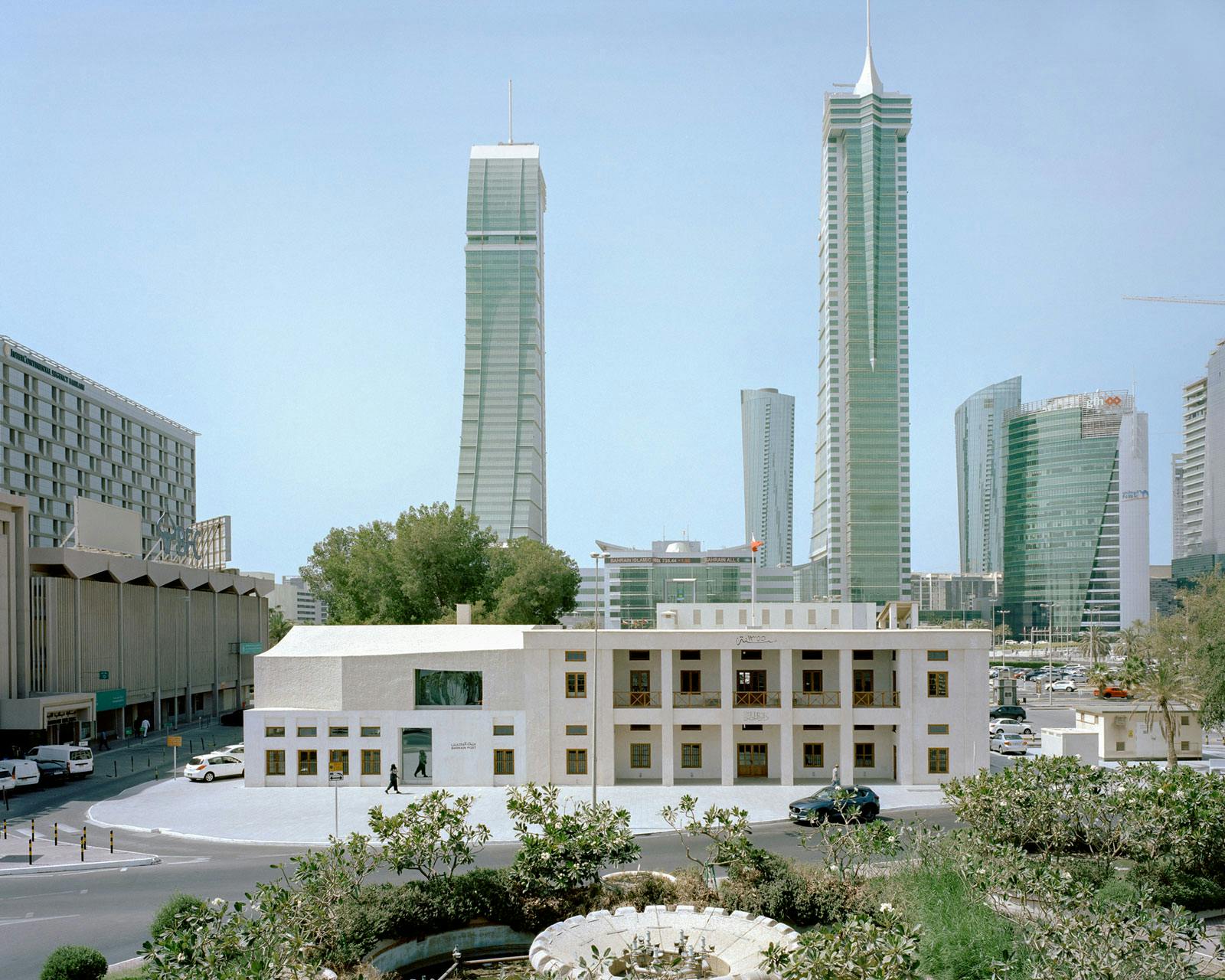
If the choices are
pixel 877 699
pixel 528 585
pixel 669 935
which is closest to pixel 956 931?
pixel 669 935

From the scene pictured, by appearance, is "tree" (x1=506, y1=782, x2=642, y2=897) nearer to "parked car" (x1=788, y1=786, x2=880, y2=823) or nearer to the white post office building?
"parked car" (x1=788, y1=786, x2=880, y2=823)

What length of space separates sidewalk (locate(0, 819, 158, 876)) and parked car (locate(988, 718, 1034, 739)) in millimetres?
43836

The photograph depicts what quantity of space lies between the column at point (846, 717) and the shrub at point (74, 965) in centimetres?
3041

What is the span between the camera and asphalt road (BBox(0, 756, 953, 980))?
864 inches

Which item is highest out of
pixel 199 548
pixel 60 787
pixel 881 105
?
pixel 881 105

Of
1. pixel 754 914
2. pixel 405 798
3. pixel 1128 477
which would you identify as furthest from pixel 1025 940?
pixel 1128 477

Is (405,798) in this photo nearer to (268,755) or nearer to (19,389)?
(268,755)

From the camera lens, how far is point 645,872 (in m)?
23.6

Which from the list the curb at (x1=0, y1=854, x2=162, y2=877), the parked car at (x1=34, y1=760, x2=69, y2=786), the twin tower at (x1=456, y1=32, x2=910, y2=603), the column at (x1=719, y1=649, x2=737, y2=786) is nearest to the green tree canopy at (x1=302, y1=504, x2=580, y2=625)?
the parked car at (x1=34, y1=760, x2=69, y2=786)

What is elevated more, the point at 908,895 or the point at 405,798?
the point at 908,895

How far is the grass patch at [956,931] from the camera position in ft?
53.0

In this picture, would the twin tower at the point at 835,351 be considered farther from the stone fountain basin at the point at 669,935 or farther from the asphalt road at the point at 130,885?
the stone fountain basin at the point at 669,935

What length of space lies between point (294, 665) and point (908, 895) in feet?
102

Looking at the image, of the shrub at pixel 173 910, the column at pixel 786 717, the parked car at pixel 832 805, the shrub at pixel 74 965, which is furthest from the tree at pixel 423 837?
the column at pixel 786 717
